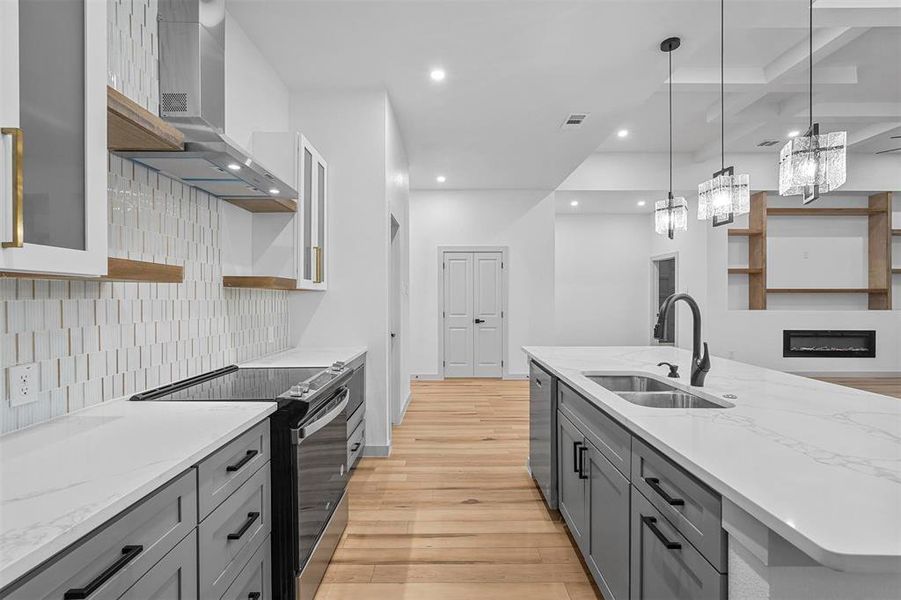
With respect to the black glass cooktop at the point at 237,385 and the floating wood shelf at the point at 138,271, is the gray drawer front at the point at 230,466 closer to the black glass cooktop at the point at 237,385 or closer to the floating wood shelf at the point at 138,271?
the black glass cooktop at the point at 237,385

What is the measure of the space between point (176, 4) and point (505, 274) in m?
5.72

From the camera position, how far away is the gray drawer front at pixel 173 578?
39.5 inches

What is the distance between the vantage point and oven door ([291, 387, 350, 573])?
1.79 metres

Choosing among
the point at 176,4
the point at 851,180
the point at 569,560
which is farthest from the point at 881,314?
the point at 176,4

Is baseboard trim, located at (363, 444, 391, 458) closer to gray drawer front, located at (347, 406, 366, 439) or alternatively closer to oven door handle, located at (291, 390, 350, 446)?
gray drawer front, located at (347, 406, 366, 439)

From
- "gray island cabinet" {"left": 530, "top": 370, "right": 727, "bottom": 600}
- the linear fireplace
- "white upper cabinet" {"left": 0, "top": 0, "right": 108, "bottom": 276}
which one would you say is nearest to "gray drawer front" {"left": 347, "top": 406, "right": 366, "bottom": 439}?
"gray island cabinet" {"left": 530, "top": 370, "right": 727, "bottom": 600}

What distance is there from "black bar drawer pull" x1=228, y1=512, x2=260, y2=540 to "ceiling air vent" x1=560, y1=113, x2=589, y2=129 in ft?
13.1

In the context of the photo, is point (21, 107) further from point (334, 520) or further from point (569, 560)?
point (569, 560)

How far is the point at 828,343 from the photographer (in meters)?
7.41

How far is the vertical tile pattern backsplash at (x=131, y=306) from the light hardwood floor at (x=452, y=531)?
4.10 feet

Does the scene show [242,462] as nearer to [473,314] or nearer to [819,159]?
[819,159]

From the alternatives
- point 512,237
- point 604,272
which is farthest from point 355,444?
point 604,272

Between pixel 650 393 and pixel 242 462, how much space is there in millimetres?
1705

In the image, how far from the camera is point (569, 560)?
7.63 feet
